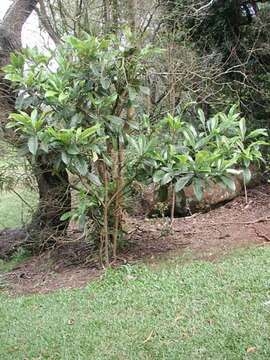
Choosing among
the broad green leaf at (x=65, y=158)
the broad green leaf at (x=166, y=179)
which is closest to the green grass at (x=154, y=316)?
the broad green leaf at (x=166, y=179)

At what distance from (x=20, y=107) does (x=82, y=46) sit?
2.77ft

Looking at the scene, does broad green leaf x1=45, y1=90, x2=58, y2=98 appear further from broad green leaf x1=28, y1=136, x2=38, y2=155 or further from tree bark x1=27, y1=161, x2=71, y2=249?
tree bark x1=27, y1=161, x2=71, y2=249

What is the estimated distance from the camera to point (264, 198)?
6805 millimetres

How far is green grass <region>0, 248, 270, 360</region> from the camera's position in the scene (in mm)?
2912

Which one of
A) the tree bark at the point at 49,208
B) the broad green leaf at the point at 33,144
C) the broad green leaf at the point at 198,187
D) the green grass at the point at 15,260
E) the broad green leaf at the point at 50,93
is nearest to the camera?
the broad green leaf at the point at 33,144

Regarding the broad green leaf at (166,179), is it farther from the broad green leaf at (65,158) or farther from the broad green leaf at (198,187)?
the broad green leaf at (65,158)

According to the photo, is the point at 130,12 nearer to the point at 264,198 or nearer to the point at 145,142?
the point at 145,142

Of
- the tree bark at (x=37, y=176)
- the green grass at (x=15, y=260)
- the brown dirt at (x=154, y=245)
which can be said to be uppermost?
the tree bark at (x=37, y=176)

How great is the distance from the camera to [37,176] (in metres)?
5.45

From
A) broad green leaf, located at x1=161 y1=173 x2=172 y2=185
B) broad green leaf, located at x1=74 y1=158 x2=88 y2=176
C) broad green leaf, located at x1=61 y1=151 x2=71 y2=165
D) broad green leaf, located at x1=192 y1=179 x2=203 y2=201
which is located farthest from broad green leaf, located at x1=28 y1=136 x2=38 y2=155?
broad green leaf, located at x1=192 y1=179 x2=203 y2=201

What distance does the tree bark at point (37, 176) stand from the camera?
17.2 feet

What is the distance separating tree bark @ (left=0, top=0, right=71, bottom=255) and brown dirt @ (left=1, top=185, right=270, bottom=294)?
1.06ft

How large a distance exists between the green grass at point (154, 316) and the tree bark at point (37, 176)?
1291mm

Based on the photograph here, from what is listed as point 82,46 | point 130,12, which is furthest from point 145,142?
point 130,12
